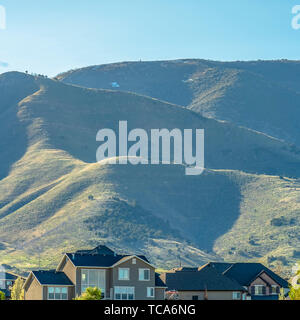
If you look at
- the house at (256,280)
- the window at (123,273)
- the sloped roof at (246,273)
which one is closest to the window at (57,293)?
the window at (123,273)

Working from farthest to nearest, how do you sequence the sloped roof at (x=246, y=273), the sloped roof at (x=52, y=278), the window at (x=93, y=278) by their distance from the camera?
the sloped roof at (x=246, y=273) < the window at (x=93, y=278) < the sloped roof at (x=52, y=278)

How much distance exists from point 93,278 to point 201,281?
11692 mm

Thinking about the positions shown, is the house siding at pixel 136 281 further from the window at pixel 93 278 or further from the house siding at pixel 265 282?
the house siding at pixel 265 282

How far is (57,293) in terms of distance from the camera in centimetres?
7281

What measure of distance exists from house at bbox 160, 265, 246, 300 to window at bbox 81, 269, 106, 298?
654 cm

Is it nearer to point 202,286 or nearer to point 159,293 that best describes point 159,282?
point 159,293

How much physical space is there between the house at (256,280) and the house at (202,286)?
330cm

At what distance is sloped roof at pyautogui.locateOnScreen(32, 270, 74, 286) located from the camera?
7294 cm

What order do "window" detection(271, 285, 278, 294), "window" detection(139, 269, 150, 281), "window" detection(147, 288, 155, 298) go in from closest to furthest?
"window" detection(147, 288, 155, 298) < "window" detection(139, 269, 150, 281) < "window" detection(271, 285, 278, 294)

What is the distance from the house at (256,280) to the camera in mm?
86750

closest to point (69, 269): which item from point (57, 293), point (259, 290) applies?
point (57, 293)

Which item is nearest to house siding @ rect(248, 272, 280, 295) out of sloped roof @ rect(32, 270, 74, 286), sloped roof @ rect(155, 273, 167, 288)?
sloped roof @ rect(155, 273, 167, 288)

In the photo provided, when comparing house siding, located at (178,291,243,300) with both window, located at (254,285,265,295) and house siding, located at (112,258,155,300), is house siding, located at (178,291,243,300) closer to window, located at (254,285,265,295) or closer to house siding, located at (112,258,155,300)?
house siding, located at (112,258,155,300)
